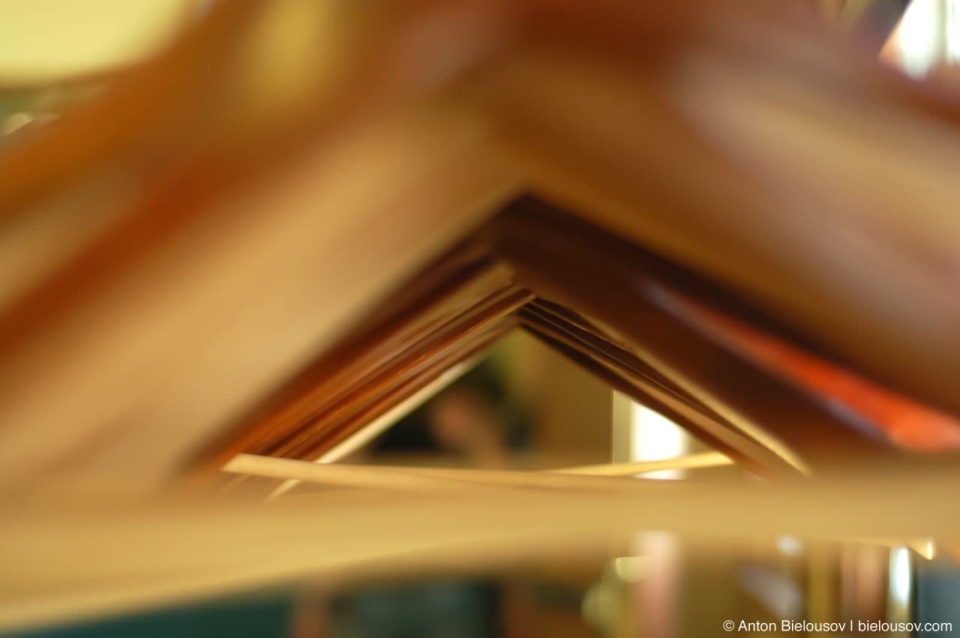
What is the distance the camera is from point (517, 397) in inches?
14.7

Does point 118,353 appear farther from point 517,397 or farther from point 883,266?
point 517,397

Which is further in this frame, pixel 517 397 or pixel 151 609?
pixel 517 397

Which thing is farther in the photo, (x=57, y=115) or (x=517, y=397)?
(x=517, y=397)

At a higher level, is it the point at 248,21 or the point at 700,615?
the point at 248,21

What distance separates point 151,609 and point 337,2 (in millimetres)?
112

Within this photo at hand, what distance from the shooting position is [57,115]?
15 centimetres

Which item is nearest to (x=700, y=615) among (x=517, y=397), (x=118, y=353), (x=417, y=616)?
(x=517, y=397)

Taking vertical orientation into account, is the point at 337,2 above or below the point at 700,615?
above

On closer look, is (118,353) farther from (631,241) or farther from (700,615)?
(700,615)

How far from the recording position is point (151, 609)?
0.15m

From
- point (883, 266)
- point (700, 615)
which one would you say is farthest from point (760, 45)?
point (700, 615)

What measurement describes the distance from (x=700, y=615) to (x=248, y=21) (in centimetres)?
43

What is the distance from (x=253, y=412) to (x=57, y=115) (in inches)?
2.7

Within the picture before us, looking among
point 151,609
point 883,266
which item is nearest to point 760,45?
point 883,266
